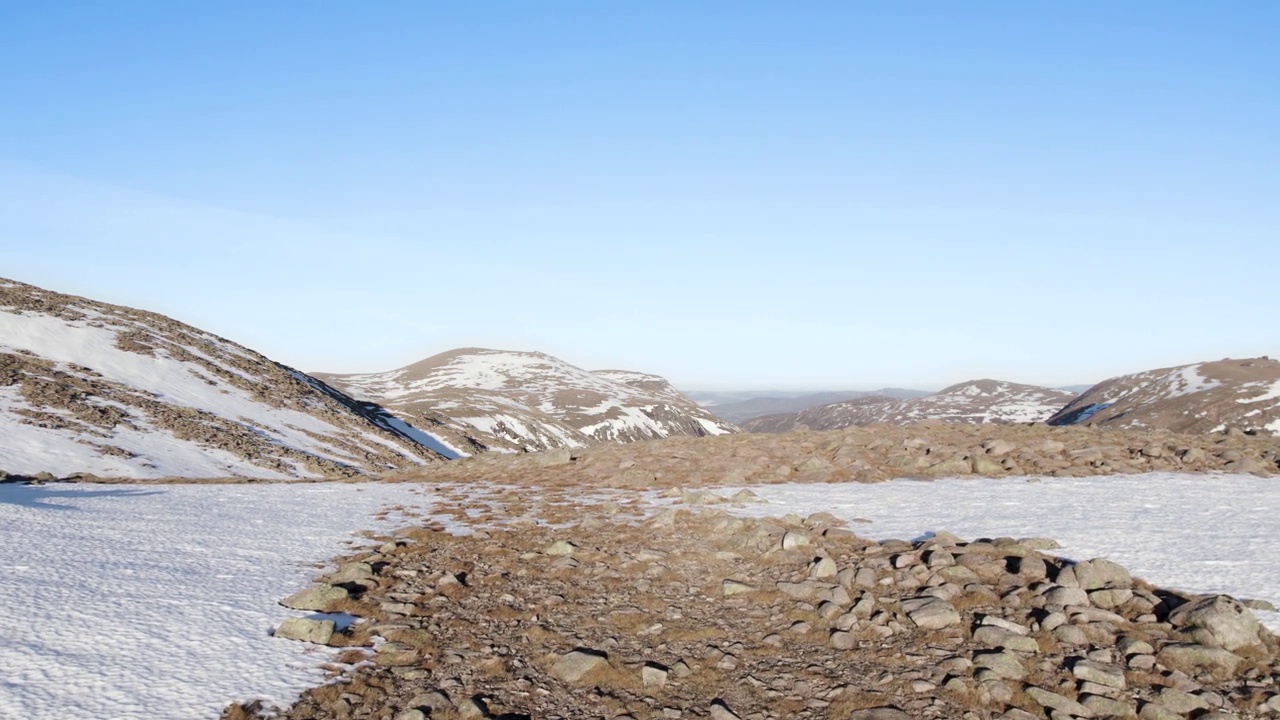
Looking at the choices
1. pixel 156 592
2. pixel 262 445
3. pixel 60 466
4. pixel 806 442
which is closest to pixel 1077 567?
pixel 156 592

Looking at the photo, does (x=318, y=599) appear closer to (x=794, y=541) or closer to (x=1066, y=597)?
(x=794, y=541)

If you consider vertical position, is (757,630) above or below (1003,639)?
below

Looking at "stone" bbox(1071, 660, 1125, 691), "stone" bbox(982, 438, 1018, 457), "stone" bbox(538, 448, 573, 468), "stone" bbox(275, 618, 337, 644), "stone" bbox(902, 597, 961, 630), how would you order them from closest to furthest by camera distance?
"stone" bbox(1071, 660, 1125, 691) < "stone" bbox(275, 618, 337, 644) < "stone" bbox(902, 597, 961, 630) < "stone" bbox(982, 438, 1018, 457) < "stone" bbox(538, 448, 573, 468)

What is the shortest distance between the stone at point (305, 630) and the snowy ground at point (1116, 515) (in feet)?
34.0

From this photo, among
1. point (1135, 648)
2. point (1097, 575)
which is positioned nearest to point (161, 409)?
point (1097, 575)

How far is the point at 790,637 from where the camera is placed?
33.4ft

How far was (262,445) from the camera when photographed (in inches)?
1863

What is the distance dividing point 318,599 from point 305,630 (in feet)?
4.44

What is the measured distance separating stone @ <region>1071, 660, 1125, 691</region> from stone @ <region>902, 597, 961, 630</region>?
1718mm

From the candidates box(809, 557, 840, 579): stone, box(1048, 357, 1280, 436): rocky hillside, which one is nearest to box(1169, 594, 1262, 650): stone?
box(809, 557, 840, 579): stone

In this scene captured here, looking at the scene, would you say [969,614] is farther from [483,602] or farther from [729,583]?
[483,602]

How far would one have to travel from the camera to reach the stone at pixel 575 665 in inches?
A: 347

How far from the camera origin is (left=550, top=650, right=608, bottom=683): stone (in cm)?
882

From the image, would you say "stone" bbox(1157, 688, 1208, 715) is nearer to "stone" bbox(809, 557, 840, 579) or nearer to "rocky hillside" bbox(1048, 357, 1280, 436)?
"stone" bbox(809, 557, 840, 579)
